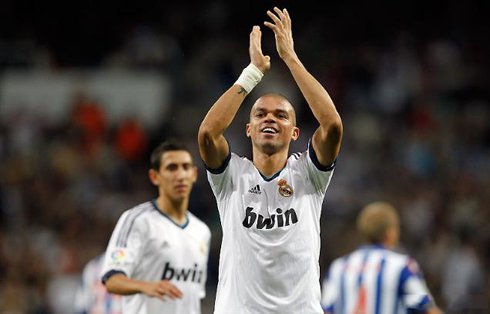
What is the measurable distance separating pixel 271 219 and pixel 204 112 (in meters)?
10.3

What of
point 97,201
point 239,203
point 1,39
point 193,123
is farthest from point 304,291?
point 1,39

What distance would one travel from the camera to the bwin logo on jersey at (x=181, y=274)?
725cm

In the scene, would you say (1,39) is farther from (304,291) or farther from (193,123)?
(304,291)

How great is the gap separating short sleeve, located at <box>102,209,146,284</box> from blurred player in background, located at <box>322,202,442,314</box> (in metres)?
1.66

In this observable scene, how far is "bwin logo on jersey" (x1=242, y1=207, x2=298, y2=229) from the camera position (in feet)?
18.3

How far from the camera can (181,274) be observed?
728 centimetres

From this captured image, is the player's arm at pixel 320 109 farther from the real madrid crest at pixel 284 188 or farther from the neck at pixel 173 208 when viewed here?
the neck at pixel 173 208

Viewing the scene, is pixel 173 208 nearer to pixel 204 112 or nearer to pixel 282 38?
pixel 282 38

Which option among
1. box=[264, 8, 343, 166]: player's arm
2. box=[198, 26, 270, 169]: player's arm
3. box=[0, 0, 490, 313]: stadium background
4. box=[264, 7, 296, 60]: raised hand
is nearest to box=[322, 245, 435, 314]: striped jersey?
box=[264, 8, 343, 166]: player's arm

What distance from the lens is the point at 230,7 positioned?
18.0 meters

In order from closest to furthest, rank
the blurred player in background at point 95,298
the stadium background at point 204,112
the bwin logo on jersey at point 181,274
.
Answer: the bwin logo on jersey at point 181,274 → the blurred player in background at point 95,298 → the stadium background at point 204,112

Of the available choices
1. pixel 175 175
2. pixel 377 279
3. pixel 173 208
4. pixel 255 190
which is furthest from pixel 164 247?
pixel 255 190

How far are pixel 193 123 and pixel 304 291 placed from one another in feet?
33.9

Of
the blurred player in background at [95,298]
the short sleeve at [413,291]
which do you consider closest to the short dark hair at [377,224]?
the short sleeve at [413,291]
